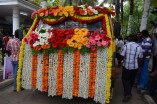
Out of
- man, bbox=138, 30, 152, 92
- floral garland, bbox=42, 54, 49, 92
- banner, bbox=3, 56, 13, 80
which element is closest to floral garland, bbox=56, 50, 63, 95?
floral garland, bbox=42, 54, 49, 92

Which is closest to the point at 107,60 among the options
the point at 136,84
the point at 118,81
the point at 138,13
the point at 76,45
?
the point at 76,45

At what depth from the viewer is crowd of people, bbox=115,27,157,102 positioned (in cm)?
714

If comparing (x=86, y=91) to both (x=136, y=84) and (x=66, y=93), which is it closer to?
(x=66, y=93)

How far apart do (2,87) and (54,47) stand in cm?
294

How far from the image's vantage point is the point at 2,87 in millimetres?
8438

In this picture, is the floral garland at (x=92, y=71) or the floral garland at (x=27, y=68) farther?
the floral garland at (x=27, y=68)

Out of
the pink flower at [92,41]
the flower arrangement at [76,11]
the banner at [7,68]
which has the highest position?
the flower arrangement at [76,11]

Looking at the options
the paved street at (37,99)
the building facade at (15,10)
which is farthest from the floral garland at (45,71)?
the building facade at (15,10)

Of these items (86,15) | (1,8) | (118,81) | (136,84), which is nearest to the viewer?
(86,15)

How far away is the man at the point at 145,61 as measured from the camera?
26.8ft

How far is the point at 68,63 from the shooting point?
249 inches

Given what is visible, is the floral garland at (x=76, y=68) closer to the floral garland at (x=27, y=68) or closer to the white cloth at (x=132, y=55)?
the floral garland at (x=27, y=68)

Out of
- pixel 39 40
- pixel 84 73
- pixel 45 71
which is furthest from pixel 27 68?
pixel 84 73

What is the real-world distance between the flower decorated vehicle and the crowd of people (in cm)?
77
